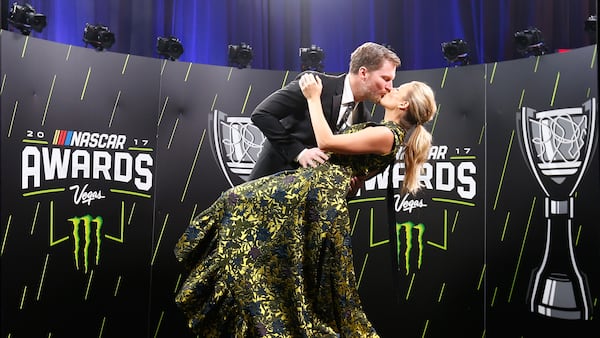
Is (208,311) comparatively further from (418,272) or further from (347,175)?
(418,272)

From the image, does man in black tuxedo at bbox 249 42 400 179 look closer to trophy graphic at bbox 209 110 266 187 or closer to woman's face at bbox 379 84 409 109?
woman's face at bbox 379 84 409 109

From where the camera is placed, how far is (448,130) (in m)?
4.67

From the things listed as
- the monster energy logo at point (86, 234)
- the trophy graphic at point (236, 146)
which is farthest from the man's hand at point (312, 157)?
the monster energy logo at point (86, 234)

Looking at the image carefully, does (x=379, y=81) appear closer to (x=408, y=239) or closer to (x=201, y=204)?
(x=408, y=239)

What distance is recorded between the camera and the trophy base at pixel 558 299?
13.4 ft

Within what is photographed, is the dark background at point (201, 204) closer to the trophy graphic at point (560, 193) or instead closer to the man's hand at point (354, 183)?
the trophy graphic at point (560, 193)

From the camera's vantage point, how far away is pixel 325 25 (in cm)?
492

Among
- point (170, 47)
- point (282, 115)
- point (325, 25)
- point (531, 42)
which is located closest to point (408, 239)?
point (282, 115)

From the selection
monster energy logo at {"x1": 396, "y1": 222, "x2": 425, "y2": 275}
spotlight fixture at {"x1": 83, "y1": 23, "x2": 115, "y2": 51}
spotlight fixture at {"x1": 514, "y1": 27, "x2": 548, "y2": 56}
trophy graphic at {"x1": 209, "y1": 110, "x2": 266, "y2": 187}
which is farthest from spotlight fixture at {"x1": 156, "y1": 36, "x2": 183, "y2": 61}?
spotlight fixture at {"x1": 514, "y1": 27, "x2": 548, "y2": 56}

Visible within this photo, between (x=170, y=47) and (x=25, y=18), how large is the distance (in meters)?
0.94

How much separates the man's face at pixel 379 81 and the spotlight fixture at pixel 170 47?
138 centimetres

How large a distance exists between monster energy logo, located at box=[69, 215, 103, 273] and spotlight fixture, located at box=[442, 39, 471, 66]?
2571 millimetres

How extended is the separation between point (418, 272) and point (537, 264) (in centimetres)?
82

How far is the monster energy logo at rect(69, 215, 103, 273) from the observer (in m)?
4.15
